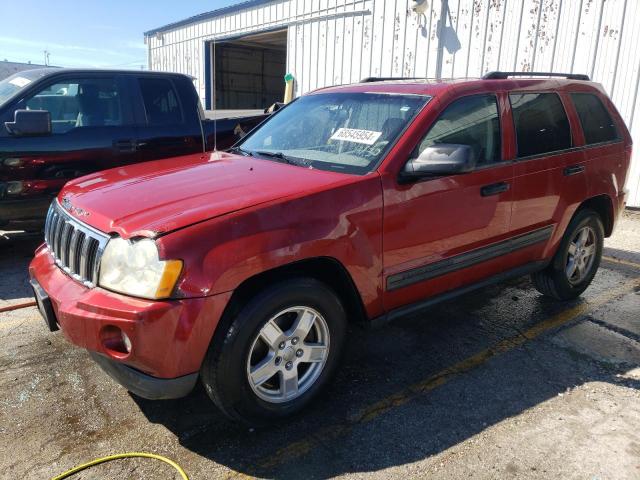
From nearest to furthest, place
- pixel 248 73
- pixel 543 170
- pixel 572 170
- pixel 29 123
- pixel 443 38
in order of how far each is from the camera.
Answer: pixel 543 170, pixel 572 170, pixel 29 123, pixel 443 38, pixel 248 73

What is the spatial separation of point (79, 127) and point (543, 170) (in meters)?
4.35

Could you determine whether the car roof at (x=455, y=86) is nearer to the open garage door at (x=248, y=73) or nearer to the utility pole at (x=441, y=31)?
the utility pole at (x=441, y=31)

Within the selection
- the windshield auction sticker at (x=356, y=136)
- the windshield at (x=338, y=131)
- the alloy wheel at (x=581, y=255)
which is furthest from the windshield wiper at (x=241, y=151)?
the alloy wheel at (x=581, y=255)

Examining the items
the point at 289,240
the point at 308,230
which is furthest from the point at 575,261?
the point at 289,240

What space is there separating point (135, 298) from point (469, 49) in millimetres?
8676

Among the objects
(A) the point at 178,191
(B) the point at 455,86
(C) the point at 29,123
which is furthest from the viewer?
(C) the point at 29,123

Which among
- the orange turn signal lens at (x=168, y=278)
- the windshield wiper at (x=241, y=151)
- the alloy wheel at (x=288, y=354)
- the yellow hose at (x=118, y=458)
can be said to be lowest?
the yellow hose at (x=118, y=458)

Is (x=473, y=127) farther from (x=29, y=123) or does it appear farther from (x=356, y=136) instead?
(x=29, y=123)

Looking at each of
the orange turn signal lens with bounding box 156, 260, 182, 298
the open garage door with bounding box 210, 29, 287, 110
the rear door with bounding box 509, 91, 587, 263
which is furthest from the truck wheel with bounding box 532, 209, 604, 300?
the open garage door with bounding box 210, 29, 287, 110

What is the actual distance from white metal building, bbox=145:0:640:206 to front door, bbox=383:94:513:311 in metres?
5.59

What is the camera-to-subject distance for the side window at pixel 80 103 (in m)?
5.23

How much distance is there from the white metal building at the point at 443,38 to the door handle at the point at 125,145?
21.1 ft

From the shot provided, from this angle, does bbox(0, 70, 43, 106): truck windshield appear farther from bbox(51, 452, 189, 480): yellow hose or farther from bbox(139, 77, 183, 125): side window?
bbox(51, 452, 189, 480): yellow hose

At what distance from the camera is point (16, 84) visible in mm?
5293
